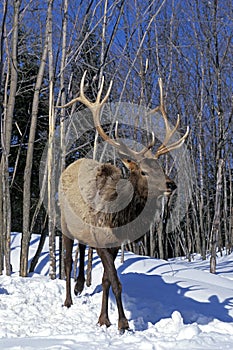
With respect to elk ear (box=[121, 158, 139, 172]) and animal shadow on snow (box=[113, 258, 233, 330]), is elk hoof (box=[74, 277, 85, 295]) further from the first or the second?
elk ear (box=[121, 158, 139, 172])

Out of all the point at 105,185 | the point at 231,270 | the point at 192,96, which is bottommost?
the point at 231,270

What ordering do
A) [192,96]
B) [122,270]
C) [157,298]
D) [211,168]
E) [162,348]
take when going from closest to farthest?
[162,348] < [157,298] < [122,270] < [192,96] < [211,168]

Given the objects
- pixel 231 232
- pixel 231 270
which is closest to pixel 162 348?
pixel 231 270

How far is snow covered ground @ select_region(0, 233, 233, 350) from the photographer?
12.6 feet

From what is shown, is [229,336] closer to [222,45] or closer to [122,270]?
[122,270]

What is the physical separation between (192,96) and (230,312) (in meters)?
10.2

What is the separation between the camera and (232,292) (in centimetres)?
593

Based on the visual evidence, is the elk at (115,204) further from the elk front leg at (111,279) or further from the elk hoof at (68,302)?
the elk hoof at (68,302)

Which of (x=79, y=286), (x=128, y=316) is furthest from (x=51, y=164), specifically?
Answer: (x=128, y=316)

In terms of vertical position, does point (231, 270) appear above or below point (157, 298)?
below

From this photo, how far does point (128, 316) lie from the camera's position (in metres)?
4.96

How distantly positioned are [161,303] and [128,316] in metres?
0.46

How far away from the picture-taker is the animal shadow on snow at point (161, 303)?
4855mm

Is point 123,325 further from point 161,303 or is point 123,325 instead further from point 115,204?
point 115,204
